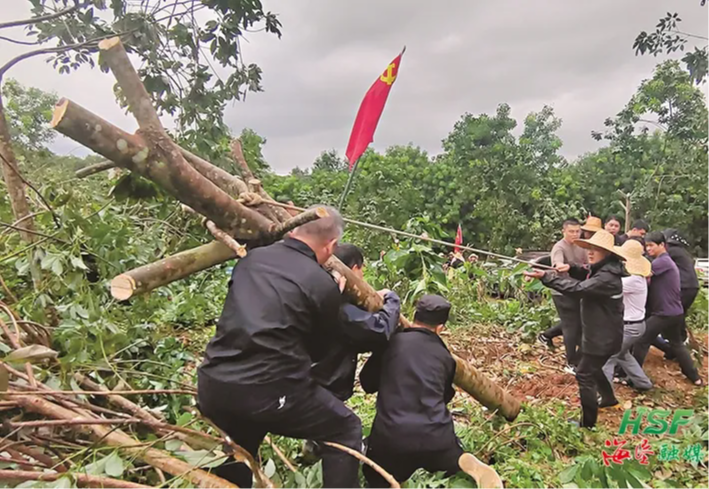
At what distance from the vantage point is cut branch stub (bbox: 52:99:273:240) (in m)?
1.30

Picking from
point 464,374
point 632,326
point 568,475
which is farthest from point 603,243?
point 568,475

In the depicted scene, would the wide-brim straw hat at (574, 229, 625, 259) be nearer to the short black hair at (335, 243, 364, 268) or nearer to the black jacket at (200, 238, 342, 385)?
the short black hair at (335, 243, 364, 268)

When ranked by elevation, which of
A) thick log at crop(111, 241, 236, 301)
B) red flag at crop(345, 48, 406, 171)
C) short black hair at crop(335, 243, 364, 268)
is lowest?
short black hair at crop(335, 243, 364, 268)

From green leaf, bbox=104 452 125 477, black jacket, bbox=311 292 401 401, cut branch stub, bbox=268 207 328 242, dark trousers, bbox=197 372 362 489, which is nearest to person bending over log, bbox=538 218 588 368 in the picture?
black jacket, bbox=311 292 401 401

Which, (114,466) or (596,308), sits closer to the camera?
(114,466)

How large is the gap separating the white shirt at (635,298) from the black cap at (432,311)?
2.54 meters

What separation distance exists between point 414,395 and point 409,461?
297 mm

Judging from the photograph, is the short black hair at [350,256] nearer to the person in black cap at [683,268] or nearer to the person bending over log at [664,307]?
the person bending over log at [664,307]

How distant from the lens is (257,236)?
1.93m

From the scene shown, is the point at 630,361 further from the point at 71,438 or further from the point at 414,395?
the point at 71,438

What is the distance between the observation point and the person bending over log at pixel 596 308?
3.18 meters

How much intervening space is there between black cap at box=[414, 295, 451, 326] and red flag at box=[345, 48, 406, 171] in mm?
1209

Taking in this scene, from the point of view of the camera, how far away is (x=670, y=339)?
4.36 m

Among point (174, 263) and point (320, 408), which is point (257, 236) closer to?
point (174, 263)
